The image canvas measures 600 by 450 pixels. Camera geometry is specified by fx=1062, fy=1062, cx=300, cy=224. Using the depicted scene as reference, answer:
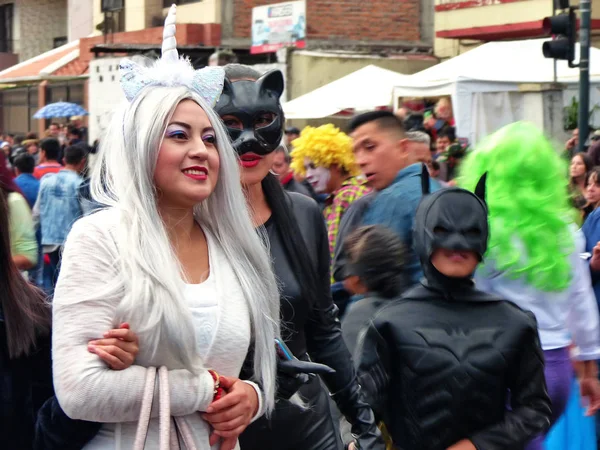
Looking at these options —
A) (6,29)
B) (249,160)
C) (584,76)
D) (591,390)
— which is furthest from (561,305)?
(6,29)

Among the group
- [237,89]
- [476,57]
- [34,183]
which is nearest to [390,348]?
[237,89]

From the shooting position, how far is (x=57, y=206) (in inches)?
384

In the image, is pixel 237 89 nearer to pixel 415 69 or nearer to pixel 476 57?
pixel 476 57

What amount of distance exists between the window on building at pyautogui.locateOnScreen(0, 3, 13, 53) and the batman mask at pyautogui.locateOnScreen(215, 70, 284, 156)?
3959 cm

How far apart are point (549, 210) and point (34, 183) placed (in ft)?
25.9

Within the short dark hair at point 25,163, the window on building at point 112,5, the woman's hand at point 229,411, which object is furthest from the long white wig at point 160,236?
the window on building at point 112,5

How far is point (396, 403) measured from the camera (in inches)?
134

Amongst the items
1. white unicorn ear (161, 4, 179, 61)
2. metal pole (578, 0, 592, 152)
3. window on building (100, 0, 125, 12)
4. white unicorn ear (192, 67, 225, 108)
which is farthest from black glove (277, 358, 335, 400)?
window on building (100, 0, 125, 12)

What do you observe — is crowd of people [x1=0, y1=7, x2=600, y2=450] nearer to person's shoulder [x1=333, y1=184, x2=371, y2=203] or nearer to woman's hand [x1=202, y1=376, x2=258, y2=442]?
woman's hand [x1=202, y1=376, x2=258, y2=442]

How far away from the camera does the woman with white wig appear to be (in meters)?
2.37

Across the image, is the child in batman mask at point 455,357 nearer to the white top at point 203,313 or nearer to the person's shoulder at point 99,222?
the white top at point 203,313

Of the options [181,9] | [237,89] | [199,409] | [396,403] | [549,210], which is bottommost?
[396,403]

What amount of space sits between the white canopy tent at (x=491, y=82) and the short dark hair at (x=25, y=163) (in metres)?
5.66

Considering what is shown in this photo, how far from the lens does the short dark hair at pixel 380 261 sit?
436cm
